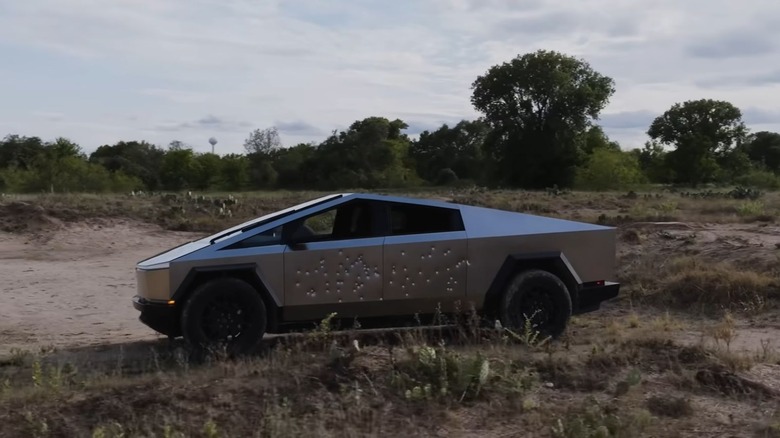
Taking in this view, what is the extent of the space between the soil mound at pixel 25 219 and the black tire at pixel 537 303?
16.2 meters

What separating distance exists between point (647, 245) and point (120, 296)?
8.78 metres

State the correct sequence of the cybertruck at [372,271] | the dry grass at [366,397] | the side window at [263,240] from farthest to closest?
1. the side window at [263,240]
2. the cybertruck at [372,271]
3. the dry grass at [366,397]

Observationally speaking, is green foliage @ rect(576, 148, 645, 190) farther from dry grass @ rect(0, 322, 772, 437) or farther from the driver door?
dry grass @ rect(0, 322, 772, 437)

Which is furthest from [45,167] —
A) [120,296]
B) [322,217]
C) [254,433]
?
[254,433]

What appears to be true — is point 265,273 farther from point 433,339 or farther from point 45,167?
point 45,167

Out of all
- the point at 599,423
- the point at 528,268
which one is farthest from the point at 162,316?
the point at 599,423

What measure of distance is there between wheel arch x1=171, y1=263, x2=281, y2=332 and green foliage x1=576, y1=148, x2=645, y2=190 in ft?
147

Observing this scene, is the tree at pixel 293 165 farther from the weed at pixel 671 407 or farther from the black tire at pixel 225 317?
the weed at pixel 671 407

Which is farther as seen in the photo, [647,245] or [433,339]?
[647,245]

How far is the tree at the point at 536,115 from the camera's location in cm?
5984

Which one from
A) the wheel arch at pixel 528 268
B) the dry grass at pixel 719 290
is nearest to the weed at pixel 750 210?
the dry grass at pixel 719 290

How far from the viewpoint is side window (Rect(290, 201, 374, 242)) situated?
25.9ft

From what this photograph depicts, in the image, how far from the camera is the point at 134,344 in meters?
8.77

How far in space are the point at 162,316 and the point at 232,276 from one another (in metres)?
0.67
